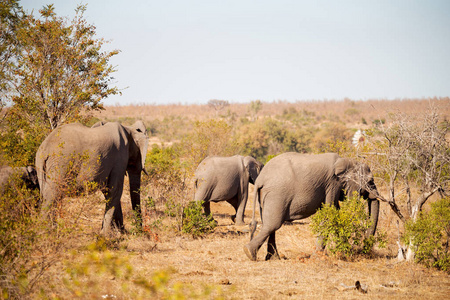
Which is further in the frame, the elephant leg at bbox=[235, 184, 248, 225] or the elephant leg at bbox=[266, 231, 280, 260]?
the elephant leg at bbox=[235, 184, 248, 225]

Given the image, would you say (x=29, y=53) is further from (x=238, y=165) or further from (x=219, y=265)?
(x=219, y=265)

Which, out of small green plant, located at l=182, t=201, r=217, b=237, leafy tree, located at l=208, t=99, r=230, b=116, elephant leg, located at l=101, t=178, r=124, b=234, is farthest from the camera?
leafy tree, located at l=208, t=99, r=230, b=116

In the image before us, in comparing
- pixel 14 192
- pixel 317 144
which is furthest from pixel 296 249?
pixel 317 144

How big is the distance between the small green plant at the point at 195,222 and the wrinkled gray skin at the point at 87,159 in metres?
1.80

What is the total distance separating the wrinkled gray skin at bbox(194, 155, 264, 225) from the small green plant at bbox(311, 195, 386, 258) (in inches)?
194

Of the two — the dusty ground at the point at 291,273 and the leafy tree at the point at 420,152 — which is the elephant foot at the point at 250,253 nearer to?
the dusty ground at the point at 291,273

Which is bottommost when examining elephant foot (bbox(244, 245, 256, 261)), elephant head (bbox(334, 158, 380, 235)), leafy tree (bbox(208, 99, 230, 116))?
elephant foot (bbox(244, 245, 256, 261))

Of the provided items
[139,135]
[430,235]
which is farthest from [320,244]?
[139,135]

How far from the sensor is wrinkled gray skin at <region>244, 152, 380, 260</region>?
34.4 ft

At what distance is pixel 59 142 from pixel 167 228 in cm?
450

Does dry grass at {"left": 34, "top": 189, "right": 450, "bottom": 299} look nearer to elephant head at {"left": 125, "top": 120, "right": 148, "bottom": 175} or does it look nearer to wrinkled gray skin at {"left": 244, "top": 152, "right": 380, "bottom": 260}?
wrinkled gray skin at {"left": 244, "top": 152, "right": 380, "bottom": 260}

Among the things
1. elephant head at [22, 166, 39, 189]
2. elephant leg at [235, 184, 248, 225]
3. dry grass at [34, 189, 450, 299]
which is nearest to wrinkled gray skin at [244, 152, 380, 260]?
dry grass at [34, 189, 450, 299]

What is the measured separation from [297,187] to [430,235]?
3.05 metres

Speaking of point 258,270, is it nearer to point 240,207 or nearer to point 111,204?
point 111,204
